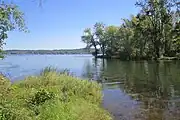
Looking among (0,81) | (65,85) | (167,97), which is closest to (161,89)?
(167,97)

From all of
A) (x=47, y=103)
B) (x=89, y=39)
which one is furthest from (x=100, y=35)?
(x=47, y=103)

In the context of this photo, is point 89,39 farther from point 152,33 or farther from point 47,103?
point 47,103

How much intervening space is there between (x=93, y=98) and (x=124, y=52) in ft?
258

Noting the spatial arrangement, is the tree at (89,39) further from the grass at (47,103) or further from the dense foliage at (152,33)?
the grass at (47,103)

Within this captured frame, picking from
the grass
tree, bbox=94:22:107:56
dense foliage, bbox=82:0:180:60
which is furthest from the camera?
tree, bbox=94:22:107:56

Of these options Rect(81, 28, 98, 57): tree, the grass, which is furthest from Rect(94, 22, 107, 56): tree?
the grass

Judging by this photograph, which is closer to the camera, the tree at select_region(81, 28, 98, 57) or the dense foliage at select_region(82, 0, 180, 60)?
the dense foliage at select_region(82, 0, 180, 60)

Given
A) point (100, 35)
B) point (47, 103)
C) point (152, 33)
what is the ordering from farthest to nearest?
point (100, 35) < point (152, 33) < point (47, 103)

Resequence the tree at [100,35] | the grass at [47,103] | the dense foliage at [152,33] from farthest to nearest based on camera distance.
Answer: the tree at [100,35] → the dense foliage at [152,33] → the grass at [47,103]

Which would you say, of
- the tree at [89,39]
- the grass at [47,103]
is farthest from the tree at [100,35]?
the grass at [47,103]

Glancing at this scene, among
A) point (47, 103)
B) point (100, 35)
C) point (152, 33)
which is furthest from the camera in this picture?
point (100, 35)

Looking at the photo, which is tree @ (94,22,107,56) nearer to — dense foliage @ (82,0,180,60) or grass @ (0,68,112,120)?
dense foliage @ (82,0,180,60)

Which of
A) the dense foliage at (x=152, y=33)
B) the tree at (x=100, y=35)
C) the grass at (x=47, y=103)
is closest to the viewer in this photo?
the grass at (x=47, y=103)

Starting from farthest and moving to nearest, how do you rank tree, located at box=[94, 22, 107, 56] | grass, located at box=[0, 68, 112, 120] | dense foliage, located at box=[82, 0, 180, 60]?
tree, located at box=[94, 22, 107, 56] → dense foliage, located at box=[82, 0, 180, 60] → grass, located at box=[0, 68, 112, 120]
